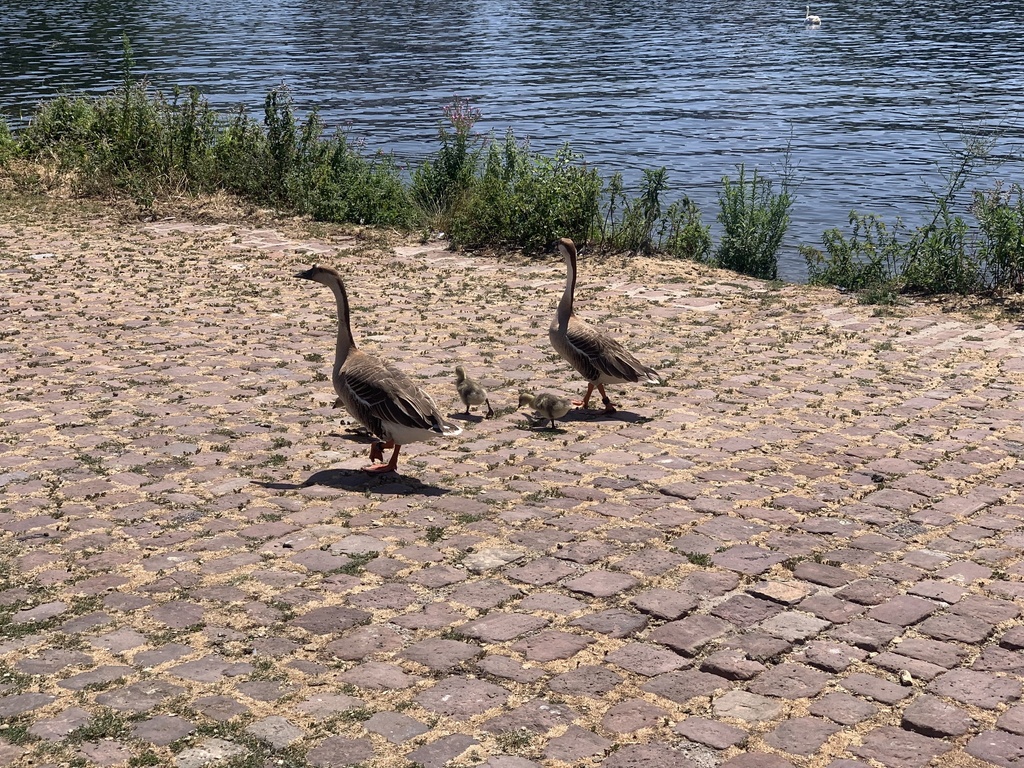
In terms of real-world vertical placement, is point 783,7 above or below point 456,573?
above

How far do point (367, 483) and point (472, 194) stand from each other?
30.1 ft

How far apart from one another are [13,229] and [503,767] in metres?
13.4

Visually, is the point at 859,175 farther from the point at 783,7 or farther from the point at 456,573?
the point at 783,7

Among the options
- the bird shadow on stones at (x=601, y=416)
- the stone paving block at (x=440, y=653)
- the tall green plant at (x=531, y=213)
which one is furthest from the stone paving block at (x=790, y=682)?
the tall green plant at (x=531, y=213)

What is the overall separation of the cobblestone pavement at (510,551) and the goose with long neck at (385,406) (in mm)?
302

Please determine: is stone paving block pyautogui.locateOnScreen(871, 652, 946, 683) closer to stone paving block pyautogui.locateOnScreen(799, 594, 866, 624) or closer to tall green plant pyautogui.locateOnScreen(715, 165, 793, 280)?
stone paving block pyautogui.locateOnScreen(799, 594, 866, 624)

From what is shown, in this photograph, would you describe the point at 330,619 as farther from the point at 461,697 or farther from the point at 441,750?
the point at 441,750

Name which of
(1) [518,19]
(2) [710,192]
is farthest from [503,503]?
(1) [518,19]

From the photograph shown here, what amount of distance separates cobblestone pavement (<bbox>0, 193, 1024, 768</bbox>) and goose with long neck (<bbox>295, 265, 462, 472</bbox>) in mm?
302

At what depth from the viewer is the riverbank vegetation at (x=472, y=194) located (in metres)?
14.0

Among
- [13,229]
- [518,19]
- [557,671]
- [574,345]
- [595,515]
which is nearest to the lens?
[557,671]

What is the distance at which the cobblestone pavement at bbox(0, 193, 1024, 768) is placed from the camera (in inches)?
199

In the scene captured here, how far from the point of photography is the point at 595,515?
7336 mm

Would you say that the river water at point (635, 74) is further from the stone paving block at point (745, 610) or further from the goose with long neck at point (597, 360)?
the stone paving block at point (745, 610)
